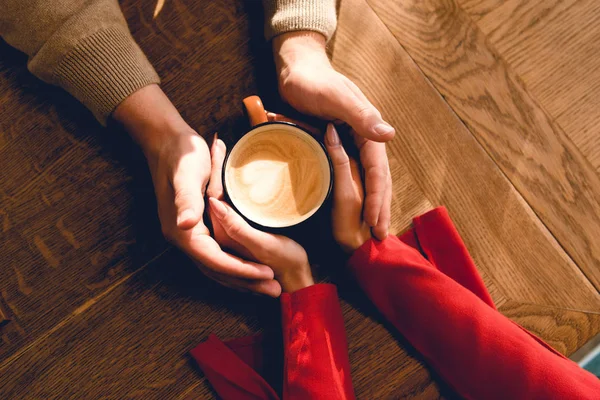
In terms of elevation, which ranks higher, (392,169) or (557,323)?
(392,169)

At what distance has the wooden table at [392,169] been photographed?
0.72m

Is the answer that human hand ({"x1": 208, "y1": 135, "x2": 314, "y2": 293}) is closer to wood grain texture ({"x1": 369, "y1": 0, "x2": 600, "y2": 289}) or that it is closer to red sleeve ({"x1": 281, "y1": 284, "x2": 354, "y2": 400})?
red sleeve ({"x1": 281, "y1": 284, "x2": 354, "y2": 400})

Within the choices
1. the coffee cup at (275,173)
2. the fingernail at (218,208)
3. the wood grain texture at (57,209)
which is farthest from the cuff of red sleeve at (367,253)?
the wood grain texture at (57,209)

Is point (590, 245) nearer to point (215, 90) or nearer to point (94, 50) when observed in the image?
point (215, 90)

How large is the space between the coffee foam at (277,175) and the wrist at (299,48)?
0.44 ft

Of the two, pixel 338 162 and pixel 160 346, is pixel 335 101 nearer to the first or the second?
pixel 338 162

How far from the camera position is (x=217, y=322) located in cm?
73

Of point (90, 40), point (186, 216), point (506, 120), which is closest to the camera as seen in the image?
point (186, 216)

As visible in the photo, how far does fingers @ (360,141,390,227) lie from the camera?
0.69 meters

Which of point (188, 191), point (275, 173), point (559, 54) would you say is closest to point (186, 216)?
point (188, 191)

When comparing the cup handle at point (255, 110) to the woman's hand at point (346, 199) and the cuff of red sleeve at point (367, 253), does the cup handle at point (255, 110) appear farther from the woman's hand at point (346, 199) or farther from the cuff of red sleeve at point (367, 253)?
the cuff of red sleeve at point (367, 253)

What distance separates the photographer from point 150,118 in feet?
2.32

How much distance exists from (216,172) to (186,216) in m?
0.13

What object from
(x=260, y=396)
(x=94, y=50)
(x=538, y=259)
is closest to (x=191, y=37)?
(x=94, y=50)
